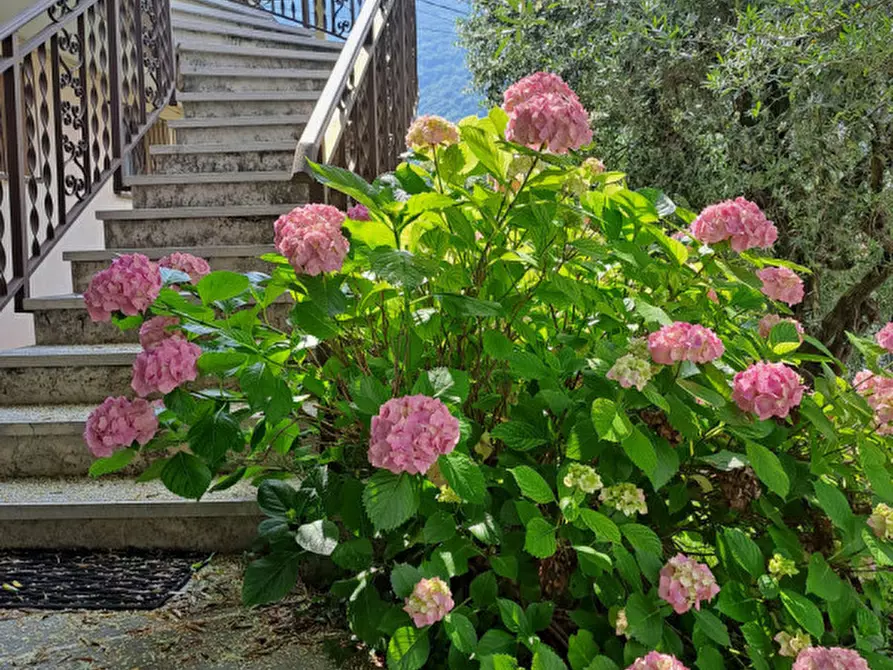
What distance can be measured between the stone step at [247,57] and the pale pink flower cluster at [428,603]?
5.23 metres

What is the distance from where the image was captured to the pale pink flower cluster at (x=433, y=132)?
141cm

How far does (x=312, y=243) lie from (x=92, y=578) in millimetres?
1297

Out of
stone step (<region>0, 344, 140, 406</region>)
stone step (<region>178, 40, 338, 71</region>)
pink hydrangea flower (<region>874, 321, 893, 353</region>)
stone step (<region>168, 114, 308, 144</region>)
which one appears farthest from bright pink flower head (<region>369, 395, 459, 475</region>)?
stone step (<region>178, 40, 338, 71</region>)

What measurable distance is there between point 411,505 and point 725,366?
627 mm

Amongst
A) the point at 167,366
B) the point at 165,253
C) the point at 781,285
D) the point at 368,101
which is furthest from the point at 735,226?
the point at 165,253

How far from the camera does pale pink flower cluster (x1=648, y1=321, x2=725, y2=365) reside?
1155 millimetres

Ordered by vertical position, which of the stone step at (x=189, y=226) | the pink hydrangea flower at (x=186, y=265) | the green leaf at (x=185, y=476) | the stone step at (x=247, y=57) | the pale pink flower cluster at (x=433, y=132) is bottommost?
the stone step at (x=189, y=226)

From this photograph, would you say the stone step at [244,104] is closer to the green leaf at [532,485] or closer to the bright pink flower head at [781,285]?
the bright pink flower head at [781,285]

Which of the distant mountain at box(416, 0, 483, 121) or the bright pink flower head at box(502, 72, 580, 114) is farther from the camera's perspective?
the distant mountain at box(416, 0, 483, 121)

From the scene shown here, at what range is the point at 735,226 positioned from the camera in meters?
1.33

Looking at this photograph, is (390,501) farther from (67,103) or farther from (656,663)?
(67,103)

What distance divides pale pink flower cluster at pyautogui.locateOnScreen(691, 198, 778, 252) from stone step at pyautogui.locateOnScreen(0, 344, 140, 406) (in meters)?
2.00

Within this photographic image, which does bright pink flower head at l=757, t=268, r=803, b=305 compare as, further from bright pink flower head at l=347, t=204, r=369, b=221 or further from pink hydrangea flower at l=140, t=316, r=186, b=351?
pink hydrangea flower at l=140, t=316, r=186, b=351

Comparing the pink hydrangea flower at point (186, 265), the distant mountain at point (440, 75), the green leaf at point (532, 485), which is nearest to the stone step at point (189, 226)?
the pink hydrangea flower at point (186, 265)
